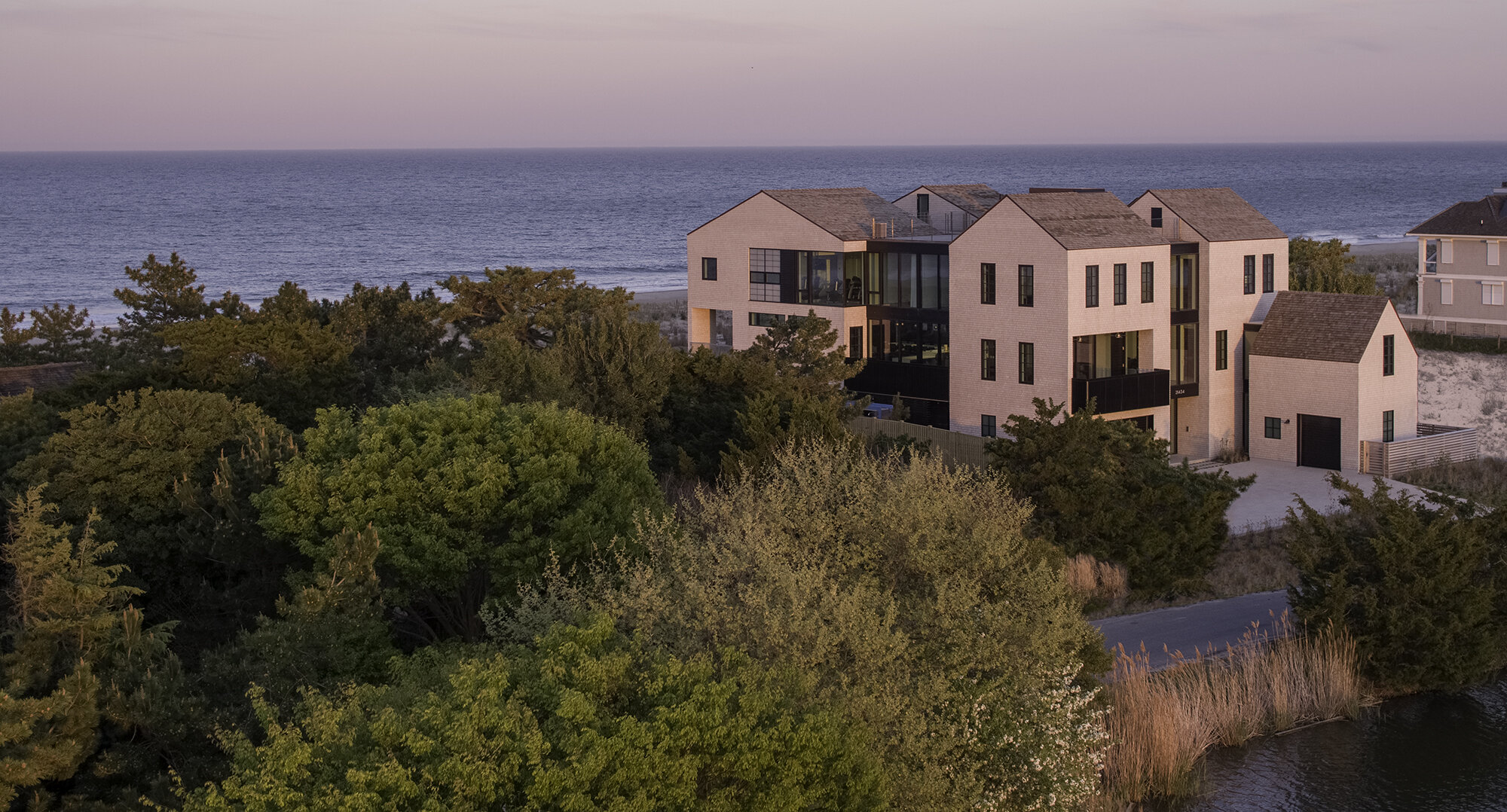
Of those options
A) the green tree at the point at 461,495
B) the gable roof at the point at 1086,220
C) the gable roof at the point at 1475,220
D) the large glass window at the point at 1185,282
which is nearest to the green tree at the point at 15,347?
the green tree at the point at 461,495

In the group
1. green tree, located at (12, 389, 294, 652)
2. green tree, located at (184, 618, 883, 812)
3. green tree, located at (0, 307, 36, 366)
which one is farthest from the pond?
green tree, located at (0, 307, 36, 366)

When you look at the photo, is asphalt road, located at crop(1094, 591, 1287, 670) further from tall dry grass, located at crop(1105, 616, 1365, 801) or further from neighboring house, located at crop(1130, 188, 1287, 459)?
neighboring house, located at crop(1130, 188, 1287, 459)

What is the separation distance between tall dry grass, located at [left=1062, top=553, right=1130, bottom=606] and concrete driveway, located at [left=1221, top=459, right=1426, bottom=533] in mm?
6419

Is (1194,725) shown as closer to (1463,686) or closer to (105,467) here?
(1463,686)

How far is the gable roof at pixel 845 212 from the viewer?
144 ft

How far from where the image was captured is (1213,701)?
65.2ft

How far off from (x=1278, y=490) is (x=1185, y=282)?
6754 millimetres

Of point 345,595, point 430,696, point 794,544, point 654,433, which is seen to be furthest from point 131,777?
point 654,433

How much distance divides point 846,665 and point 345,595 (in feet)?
23.7

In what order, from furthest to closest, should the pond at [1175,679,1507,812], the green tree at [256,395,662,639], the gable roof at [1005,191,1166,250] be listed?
the gable roof at [1005,191,1166,250]
the green tree at [256,395,662,639]
the pond at [1175,679,1507,812]

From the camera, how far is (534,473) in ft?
70.4

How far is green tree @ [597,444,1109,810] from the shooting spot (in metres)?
14.2

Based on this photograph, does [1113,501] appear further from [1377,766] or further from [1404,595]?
[1377,766]

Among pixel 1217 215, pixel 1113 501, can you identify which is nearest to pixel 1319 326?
pixel 1217 215
